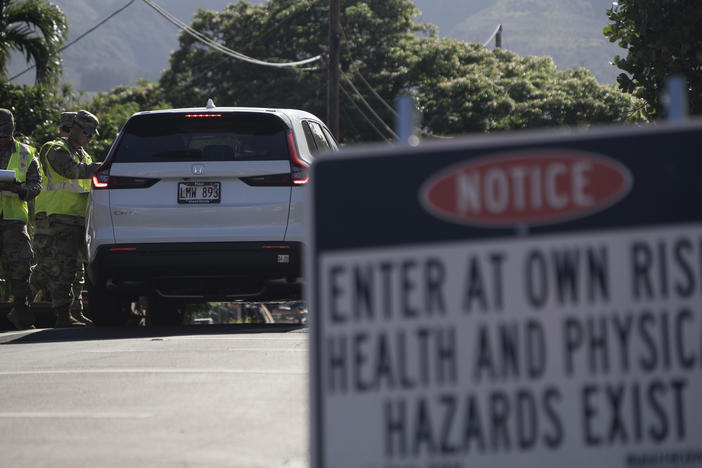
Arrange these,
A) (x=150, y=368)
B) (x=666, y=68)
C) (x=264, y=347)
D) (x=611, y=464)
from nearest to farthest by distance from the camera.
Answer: (x=611, y=464) → (x=150, y=368) → (x=264, y=347) → (x=666, y=68)

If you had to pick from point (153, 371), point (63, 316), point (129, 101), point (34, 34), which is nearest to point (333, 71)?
point (34, 34)

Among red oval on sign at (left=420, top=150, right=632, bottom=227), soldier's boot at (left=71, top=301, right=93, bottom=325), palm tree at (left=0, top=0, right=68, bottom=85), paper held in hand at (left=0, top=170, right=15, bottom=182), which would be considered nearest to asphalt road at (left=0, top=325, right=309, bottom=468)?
paper held in hand at (left=0, top=170, right=15, bottom=182)

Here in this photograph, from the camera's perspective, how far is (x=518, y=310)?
116 inches

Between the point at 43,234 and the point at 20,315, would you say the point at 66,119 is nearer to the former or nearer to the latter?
the point at 43,234

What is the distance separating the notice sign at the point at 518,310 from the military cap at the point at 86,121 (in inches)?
356

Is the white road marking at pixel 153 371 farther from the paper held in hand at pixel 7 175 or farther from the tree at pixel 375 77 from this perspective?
the tree at pixel 375 77

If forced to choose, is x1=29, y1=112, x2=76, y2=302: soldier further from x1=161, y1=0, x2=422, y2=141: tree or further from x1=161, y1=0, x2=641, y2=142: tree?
x1=161, y1=0, x2=422, y2=141: tree

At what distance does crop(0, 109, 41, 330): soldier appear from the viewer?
11.7 metres

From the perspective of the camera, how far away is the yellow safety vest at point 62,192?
1191 centimetres

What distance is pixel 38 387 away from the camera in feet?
24.0

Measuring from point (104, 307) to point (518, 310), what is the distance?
8355 millimetres

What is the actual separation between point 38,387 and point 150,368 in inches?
31.2

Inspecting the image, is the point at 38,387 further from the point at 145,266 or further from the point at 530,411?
the point at 530,411

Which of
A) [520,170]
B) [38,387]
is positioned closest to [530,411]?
[520,170]
